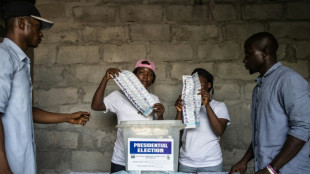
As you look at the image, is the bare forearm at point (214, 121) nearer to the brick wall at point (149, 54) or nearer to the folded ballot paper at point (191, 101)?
the folded ballot paper at point (191, 101)

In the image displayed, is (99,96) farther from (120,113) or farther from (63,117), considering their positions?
(63,117)

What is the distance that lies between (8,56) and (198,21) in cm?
225

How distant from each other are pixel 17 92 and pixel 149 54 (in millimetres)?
1897

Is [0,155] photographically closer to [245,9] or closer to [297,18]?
[245,9]

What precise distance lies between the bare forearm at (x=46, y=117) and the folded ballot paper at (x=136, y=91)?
0.47m

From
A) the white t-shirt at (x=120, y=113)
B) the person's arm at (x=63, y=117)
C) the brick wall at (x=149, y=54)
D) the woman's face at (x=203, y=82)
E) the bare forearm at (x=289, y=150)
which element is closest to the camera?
the bare forearm at (x=289, y=150)

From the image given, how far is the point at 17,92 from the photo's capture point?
1.58 metres

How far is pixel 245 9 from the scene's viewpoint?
10.9 ft

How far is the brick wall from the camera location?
10.7ft

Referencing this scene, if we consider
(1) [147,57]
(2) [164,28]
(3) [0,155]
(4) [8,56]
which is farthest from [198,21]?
(3) [0,155]

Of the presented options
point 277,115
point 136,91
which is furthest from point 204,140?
point 277,115

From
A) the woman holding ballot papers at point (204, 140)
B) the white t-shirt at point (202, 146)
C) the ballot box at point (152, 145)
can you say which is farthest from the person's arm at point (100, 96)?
the ballot box at point (152, 145)

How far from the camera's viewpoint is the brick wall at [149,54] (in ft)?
10.7

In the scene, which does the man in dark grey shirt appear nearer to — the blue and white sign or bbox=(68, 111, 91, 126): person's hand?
the blue and white sign
